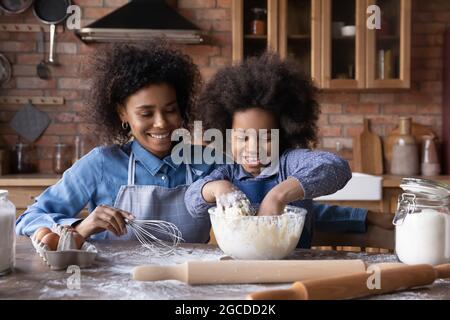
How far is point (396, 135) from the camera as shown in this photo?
11.2 feet

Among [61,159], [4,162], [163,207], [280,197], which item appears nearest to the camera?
[280,197]

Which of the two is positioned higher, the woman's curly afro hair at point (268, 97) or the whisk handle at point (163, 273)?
the woman's curly afro hair at point (268, 97)

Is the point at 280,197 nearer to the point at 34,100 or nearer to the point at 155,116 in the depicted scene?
the point at 155,116

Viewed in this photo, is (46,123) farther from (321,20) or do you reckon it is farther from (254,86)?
(254,86)

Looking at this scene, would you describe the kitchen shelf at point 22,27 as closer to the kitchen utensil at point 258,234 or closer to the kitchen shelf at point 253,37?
the kitchen shelf at point 253,37

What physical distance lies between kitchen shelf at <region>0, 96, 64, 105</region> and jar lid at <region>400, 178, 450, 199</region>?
2.78m

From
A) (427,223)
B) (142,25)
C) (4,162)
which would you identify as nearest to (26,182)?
(4,162)

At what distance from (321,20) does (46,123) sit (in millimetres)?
1699

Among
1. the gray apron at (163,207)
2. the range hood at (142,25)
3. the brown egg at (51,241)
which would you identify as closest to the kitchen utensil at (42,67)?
the range hood at (142,25)

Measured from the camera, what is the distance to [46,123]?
346 centimetres

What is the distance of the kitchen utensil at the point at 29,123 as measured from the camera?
11.3 ft

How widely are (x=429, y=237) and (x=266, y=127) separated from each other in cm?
52

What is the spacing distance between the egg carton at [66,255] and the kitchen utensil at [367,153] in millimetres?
2589
